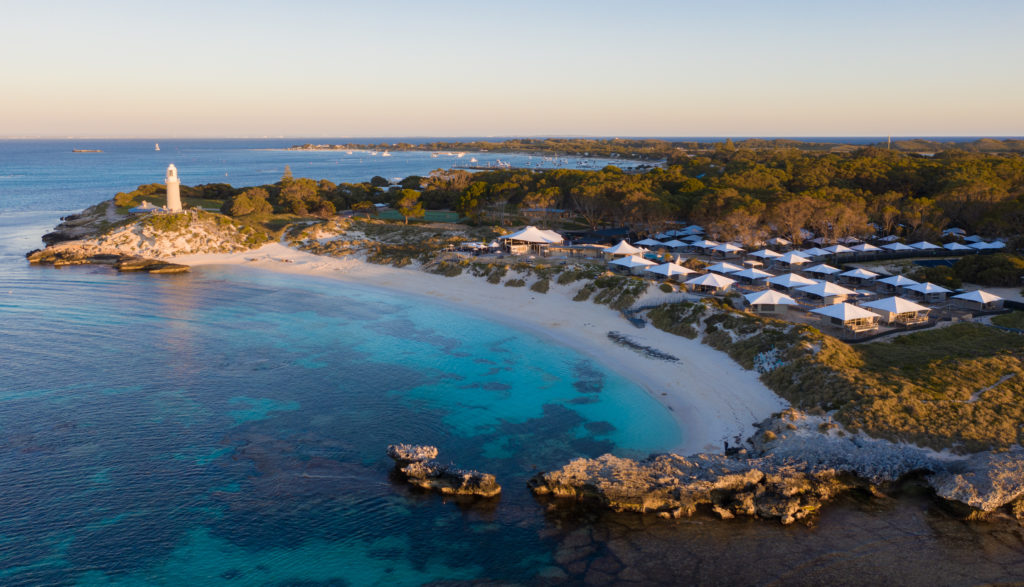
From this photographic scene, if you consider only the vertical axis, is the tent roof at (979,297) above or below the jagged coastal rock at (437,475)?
above

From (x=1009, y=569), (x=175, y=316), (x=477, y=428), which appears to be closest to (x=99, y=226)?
(x=175, y=316)

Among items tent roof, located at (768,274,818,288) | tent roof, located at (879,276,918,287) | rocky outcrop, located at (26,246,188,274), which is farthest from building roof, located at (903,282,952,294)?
rocky outcrop, located at (26,246,188,274)

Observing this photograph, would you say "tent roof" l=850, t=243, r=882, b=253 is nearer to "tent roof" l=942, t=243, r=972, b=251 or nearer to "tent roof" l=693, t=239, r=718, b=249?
"tent roof" l=942, t=243, r=972, b=251

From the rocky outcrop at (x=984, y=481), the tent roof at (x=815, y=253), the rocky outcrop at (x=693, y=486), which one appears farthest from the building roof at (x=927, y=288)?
the rocky outcrop at (x=693, y=486)

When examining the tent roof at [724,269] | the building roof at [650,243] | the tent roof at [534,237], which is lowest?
the tent roof at [724,269]

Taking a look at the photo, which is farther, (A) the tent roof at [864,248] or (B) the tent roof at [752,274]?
(A) the tent roof at [864,248]

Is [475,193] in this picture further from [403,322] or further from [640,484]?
[640,484]

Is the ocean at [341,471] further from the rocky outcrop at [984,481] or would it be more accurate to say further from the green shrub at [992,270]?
the green shrub at [992,270]
